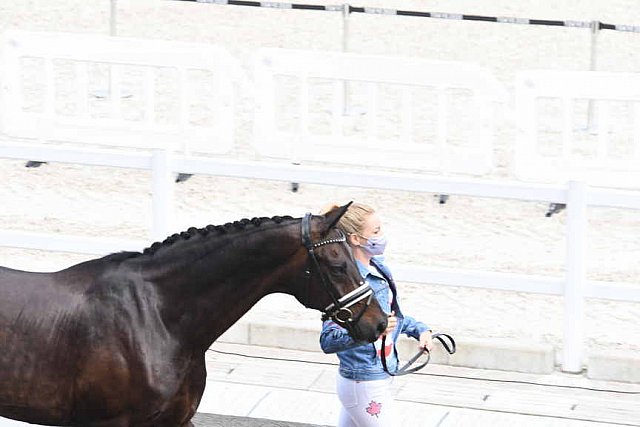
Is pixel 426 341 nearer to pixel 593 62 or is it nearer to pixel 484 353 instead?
pixel 484 353

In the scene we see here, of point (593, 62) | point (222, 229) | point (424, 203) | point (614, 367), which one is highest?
point (593, 62)

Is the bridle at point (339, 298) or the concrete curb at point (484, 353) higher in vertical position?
the bridle at point (339, 298)

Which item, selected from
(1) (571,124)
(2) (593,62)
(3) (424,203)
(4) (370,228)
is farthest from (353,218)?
(2) (593,62)

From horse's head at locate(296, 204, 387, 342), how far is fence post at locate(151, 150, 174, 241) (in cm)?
404

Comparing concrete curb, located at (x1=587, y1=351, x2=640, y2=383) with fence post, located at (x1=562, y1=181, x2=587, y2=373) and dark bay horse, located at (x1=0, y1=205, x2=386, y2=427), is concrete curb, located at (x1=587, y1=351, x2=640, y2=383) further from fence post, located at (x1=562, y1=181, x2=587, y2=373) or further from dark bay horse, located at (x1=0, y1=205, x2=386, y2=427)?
dark bay horse, located at (x1=0, y1=205, x2=386, y2=427)

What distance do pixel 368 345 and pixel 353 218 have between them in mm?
592

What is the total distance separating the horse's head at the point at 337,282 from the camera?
24.7 ft

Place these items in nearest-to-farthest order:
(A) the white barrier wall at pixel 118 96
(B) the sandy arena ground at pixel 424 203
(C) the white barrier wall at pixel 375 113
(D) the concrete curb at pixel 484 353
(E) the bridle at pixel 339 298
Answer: (E) the bridle at pixel 339 298, (D) the concrete curb at pixel 484 353, (B) the sandy arena ground at pixel 424 203, (C) the white barrier wall at pixel 375 113, (A) the white barrier wall at pixel 118 96

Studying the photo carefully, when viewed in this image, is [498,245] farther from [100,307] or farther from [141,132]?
[100,307]

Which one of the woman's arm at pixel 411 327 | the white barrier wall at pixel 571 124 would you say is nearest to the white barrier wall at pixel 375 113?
the white barrier wall at pixel 571 124

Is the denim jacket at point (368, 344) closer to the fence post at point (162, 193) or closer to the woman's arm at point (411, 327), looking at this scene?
the woman's arm at point (411, 327)

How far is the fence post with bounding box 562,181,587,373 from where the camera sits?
1100 cm

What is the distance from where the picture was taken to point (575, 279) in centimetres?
1107

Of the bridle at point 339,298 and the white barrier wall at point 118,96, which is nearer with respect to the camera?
the bridle at point 339,298
